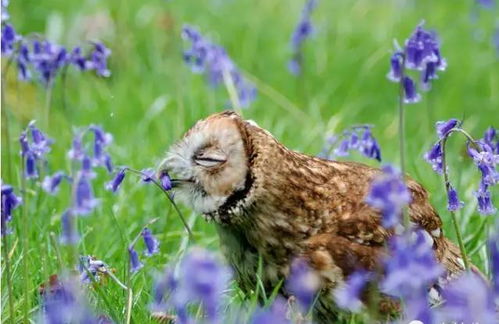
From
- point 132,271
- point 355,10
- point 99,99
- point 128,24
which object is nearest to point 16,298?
point 132,271

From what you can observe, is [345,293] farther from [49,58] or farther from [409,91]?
[49,58]

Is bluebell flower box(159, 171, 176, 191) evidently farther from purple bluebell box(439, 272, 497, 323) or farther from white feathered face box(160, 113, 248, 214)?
purple bluebell box(439, 272, 497, 323)

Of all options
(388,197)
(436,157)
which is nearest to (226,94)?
(436,157)

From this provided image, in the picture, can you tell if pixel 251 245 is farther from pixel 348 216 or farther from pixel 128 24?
pixel 128 24

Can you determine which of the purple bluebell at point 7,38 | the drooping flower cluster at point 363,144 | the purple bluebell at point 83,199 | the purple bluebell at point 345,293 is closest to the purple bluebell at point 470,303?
the purple bluebell at point 345,293

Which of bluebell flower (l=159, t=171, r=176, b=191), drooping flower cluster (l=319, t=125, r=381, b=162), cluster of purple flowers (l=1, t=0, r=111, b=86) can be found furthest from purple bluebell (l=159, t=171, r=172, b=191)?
cluster of purple flowers (l=1, t=0, r=111, b=86)

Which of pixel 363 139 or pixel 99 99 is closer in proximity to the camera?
pixel 363 139
